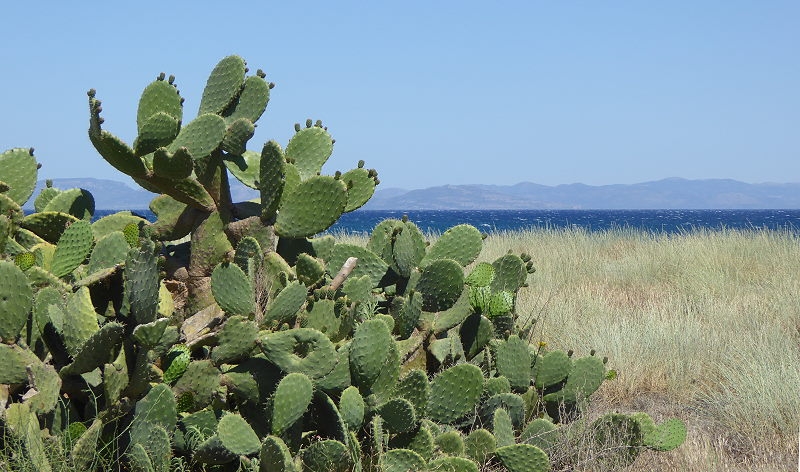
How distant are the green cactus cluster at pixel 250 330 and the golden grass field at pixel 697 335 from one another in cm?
72

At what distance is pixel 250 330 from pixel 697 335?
12.4 feet

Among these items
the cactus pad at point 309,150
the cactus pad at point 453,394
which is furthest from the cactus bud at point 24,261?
the cactus pad at point 453,394

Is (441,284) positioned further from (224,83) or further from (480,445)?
(224,83)

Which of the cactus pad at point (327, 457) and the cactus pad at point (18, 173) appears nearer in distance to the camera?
the cactus pad at point (327, 457)

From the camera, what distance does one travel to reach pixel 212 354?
9.62 ft

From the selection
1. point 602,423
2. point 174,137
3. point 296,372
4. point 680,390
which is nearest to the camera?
point 296,372

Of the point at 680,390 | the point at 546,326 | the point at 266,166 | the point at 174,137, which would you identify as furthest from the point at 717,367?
the point at 174,137

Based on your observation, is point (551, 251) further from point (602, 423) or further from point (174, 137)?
point (174, 137)

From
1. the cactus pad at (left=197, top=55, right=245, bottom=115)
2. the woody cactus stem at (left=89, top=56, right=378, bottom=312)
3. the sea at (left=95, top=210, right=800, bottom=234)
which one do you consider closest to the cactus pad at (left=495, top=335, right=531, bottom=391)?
the sea at (left=95, top=210, right=800, bottom=234)

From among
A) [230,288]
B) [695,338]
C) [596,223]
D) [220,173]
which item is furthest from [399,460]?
[596,223]

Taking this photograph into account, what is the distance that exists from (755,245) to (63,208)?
386 inches

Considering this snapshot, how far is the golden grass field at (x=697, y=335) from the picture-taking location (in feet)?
13.3

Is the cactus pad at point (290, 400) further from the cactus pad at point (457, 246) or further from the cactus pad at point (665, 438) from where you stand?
the cactus pad at point (665, 438)

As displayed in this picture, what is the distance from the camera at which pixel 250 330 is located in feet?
9.49
